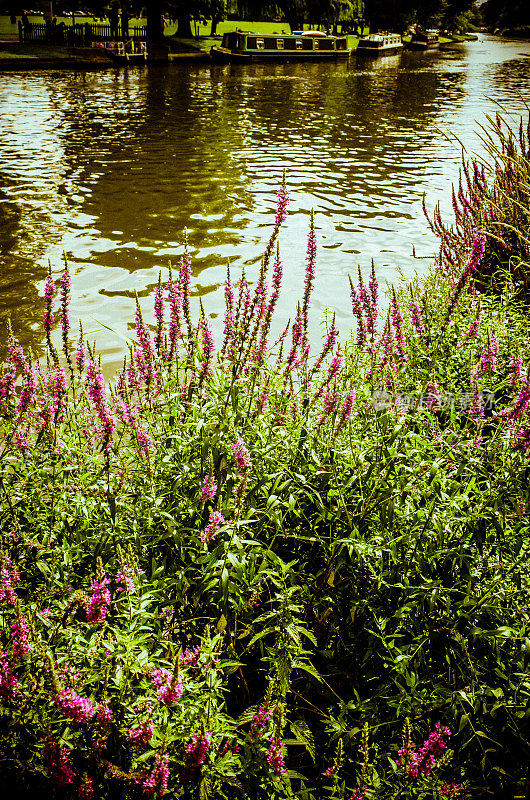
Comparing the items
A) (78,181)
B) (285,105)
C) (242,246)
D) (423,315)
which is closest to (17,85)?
(285,105)

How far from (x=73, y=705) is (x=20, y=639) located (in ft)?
1.65

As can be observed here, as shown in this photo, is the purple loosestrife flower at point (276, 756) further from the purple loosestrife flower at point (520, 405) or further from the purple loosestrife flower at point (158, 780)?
the purple loosestrife flower at point (520, 405)

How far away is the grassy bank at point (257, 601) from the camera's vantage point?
233cm

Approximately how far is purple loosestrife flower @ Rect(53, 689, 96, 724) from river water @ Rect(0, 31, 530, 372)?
2.39 metres

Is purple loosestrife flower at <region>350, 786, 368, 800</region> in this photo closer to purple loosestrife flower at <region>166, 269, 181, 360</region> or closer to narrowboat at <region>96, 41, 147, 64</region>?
purple loosestrife flower at <region>166, 269, 181, 360</region>

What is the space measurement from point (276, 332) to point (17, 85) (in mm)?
31505

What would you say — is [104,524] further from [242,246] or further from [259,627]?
[242,246]

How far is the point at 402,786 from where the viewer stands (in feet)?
7.80

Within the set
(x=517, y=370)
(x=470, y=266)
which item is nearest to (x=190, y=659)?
(x=517, y=370)

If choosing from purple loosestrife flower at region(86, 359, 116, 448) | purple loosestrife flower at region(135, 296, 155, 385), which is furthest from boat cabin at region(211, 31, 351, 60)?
purple loosestrife flower at region(86, 359, 116, 448)

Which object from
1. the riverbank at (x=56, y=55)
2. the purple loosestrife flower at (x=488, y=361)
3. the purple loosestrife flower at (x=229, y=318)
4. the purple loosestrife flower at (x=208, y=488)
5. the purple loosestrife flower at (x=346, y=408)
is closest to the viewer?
the purple loosestrife flower at (x=208, y=488)

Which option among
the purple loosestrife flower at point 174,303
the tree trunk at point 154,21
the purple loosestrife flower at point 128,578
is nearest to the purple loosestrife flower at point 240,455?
the purple loosestrife flower at point 128,578

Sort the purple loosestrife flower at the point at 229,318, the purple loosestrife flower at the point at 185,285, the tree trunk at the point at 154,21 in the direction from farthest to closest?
the tree trunk at the point at 154,21 → the purple loosestrife flower at the point at 229,318 → the purple loosestrife flower at the point at 185,285

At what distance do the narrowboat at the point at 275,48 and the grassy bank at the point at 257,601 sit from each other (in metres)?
55.3
